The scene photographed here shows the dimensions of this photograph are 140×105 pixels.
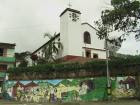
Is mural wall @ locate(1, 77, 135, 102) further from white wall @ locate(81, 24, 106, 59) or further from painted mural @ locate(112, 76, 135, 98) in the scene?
white wall @ locate(81, 24, 106, 59)

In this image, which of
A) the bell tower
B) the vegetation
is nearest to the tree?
the vegetation

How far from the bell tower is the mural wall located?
10.5 m

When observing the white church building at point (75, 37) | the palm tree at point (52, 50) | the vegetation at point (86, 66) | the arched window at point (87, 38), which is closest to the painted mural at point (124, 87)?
the vegetation at point (86, 66)

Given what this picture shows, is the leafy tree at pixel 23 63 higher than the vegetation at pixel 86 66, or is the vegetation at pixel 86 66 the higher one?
the leafy tree at pixel 23 63

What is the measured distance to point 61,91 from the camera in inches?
1281

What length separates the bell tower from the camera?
4447cm

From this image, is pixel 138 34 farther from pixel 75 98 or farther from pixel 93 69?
pixel 75 98

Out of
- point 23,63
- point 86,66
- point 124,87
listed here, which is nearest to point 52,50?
point 23,63

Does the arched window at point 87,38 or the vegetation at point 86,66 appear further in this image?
the arched window at point 87,38

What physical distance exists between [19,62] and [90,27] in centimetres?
1672

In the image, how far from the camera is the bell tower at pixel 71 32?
44469 millimetres

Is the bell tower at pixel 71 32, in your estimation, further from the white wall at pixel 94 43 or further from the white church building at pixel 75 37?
the white wall at pixel 94 43

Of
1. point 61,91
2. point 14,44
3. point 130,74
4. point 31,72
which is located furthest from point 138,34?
point 14,44

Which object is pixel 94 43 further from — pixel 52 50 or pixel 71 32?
pixel 52 50
